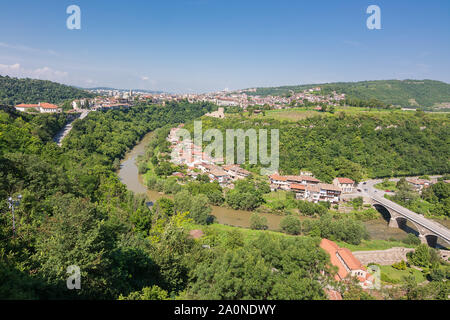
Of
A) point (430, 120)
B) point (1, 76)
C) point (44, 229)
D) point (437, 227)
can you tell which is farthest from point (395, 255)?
point (1, 76)

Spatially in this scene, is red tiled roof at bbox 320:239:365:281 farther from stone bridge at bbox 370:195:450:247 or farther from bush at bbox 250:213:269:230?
stone bridge at bbox 370:195:450:247

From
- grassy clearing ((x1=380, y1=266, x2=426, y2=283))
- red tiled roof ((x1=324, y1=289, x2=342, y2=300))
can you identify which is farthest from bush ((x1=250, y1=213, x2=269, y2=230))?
red tiled roof ((x1=324, y1=289, x2=342, y2=300))

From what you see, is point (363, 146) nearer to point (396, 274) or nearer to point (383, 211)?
point (383, 211)

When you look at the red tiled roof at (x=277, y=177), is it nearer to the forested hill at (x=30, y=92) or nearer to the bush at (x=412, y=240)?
the bush at (x=412, y=240)

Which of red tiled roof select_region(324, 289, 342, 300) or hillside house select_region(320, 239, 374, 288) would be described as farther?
hillside house select_region(320, 239, 374, 288)

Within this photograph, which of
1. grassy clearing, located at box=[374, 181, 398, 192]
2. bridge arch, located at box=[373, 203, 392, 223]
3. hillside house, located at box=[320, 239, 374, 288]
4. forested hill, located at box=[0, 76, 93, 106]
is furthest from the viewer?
forested hill, located at box=[0, 76, 93, 106]

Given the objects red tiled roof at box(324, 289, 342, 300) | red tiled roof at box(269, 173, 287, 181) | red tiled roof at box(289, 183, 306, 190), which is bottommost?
red tiled roof at box(324, 289, 342, 300)

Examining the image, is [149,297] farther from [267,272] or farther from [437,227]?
[437,227]
